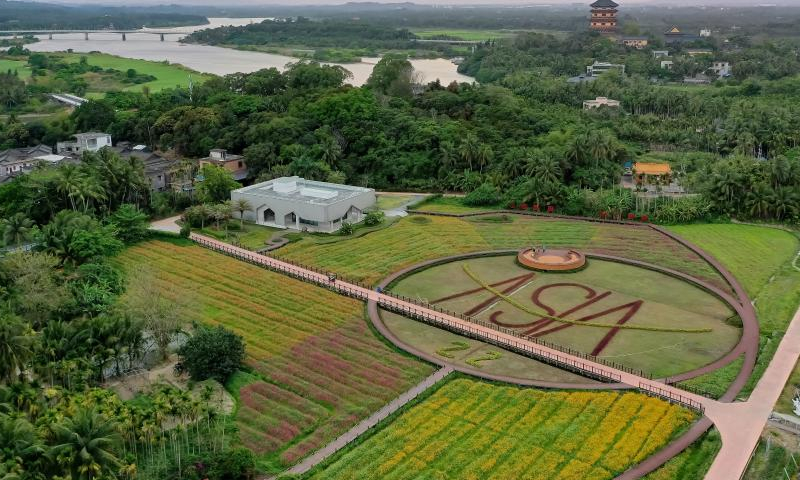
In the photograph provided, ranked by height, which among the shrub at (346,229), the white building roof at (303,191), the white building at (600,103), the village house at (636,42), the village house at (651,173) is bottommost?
the shrub at (346,229)

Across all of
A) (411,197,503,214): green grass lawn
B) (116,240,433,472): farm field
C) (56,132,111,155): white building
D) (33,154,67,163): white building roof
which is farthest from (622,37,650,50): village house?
(116,240,433,472): farm field

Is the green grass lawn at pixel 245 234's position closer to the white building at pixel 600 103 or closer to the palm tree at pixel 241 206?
the palm tree at pixel 241 206

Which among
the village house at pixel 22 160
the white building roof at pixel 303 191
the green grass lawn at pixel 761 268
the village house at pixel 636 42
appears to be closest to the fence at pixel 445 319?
the green grass lawn at pixel 761 268

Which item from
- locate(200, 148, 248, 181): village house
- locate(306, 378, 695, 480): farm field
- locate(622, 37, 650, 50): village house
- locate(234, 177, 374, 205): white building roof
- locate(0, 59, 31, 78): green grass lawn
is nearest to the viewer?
locate(306, 378, 695, 480): farm field

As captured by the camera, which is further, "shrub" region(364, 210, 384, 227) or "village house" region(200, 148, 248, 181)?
"village house" region(200, 148, 248, 181)

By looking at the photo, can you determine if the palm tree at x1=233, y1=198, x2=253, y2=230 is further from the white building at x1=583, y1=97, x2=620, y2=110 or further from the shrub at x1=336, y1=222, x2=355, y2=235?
the white building at x1=583, y1=97, x2=620, y2=110

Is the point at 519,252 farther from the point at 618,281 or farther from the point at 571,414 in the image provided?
the point at 571,414

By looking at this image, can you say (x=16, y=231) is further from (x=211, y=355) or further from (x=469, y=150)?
(x=469, y=150)

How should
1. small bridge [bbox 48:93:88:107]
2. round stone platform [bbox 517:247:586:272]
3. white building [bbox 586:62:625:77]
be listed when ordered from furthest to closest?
white building [bbox 586:62:625:77]
small bridge [bbox 48:93:88:107]
round stone platform [bbox 517:247:586:272]
